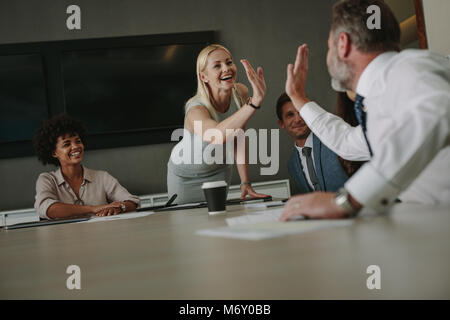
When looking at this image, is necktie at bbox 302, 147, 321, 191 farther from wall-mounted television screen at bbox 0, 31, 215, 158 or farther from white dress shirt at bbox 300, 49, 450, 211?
wall-mounted television screen at bbox 0, 31, 215, 158

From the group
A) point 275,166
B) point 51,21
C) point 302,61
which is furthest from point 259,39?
point 302,61

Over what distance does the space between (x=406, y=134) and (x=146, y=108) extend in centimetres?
367

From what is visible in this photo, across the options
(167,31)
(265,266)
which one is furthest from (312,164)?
(167,31)

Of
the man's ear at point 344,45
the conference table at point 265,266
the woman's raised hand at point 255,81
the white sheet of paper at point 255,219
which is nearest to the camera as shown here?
the conference table at point 265,266

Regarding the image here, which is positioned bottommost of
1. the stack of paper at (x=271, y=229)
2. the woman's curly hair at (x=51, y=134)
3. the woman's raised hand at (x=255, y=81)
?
the stack of paper at (x=271, y=229)

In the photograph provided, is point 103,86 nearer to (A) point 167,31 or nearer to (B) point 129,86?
(B) point 129,86

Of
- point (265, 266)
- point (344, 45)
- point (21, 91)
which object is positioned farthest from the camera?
point (21, 91)

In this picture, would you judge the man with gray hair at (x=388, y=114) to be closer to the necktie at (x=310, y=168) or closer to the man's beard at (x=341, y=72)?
the man's beard at (x=341, y=72)

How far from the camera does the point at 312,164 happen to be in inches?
102

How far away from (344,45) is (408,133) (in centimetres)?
52

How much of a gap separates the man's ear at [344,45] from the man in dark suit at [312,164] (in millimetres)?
1139

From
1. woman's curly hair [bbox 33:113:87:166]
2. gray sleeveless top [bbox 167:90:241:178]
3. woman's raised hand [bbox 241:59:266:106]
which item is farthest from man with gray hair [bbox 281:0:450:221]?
woman's curly hair [bbox 33:113:87:166]

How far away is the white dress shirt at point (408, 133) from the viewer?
76cm

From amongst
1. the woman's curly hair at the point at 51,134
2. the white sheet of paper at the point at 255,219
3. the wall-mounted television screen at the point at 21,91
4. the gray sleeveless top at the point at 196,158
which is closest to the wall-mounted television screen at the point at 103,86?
the wall-mounted television screen at the point at 21,91
